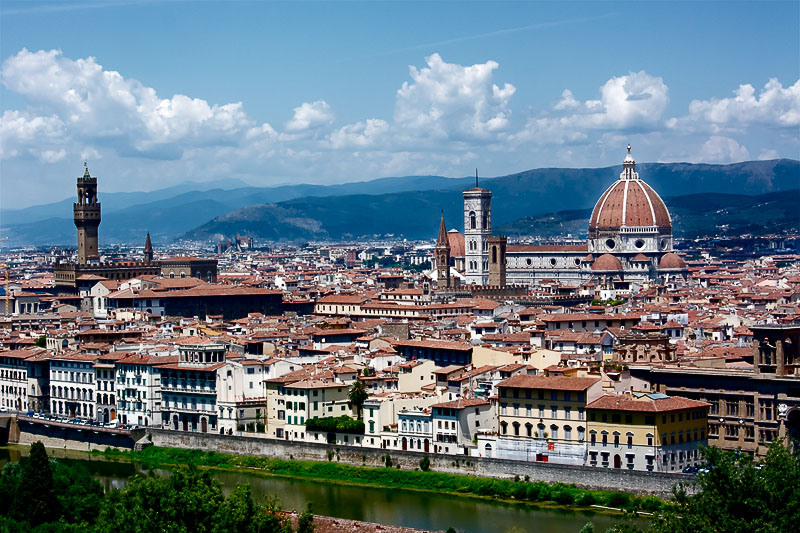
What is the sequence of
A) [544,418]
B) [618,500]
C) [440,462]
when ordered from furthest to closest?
[440,462], [544,418], [618,500]

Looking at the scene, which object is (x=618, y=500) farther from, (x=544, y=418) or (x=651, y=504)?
(x=544, y=418)

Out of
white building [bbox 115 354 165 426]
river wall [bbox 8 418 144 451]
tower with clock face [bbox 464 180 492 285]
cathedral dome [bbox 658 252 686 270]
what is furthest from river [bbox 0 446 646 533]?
cathedral dome [bbox 658 252 686 270]

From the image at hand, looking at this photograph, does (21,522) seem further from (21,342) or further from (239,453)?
(21,342)

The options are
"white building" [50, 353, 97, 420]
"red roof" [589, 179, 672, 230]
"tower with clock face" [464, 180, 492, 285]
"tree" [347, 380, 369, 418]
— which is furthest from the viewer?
"red roof" [589, 179, 672, 230]

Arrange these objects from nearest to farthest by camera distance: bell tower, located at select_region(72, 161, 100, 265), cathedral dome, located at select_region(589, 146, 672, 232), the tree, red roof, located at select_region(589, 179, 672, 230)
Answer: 1. the tree
2. bell tower, located at select_region(72, 161, 100, 265)
3. cathedral dome, located at select_region(589, 146, 672, 232)
4. red roof, located at select_region(589, 179, 672, 230)

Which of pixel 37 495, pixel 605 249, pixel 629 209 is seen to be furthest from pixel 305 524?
pixel 629 209

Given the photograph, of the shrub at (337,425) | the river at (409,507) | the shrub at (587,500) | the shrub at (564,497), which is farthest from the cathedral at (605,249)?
the shrub at (587,500)

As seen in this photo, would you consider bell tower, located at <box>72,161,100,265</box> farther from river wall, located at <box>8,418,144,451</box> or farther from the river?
the river
